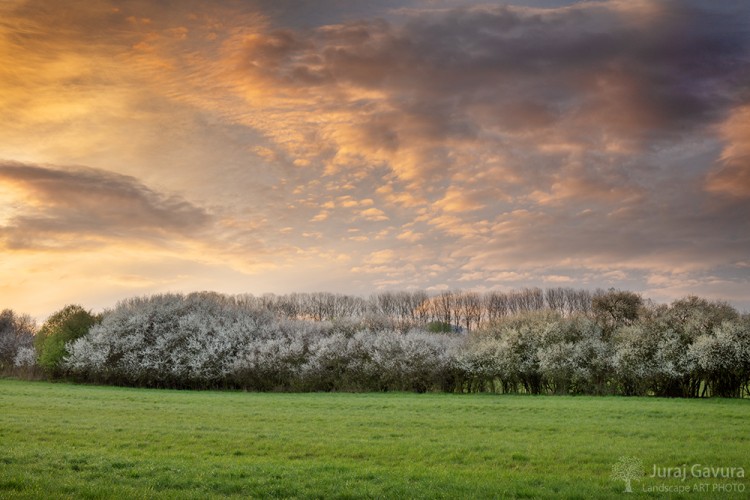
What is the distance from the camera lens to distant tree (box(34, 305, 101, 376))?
75062mm

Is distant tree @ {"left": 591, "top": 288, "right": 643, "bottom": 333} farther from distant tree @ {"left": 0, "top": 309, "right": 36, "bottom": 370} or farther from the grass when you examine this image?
distant tree @ {"left": 0, "top": 309, "right": 36, "bottom": 370}

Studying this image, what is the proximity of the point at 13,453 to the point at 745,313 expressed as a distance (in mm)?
59879

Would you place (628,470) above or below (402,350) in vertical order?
below

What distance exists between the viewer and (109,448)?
17.0m

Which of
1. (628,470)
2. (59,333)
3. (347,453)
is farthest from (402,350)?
(59,333)

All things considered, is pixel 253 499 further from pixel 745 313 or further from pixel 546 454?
pixel 745 313

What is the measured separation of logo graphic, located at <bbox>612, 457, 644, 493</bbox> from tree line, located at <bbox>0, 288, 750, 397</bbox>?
41.4 m

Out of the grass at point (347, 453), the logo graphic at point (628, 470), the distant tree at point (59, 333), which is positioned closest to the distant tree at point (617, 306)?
the grass at point (347, 453)

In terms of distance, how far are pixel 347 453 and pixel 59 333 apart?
7707 cm

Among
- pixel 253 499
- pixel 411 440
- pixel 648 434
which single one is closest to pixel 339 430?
pixel 411 440

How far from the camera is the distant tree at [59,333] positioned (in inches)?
2955

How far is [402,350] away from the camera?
2532 inches

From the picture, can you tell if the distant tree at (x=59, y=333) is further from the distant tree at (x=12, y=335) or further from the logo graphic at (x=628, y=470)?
the logo graphic at (x=628, y=470)

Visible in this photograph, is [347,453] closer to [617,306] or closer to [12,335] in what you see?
[617,306]
